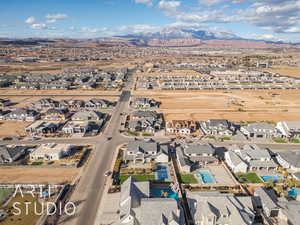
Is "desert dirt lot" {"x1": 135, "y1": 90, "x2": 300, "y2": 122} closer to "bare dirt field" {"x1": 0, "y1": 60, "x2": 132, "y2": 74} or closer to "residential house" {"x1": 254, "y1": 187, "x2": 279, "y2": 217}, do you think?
"residential house" {"x1": 254, "y1": 187, "x2": 279, "y2": 217}

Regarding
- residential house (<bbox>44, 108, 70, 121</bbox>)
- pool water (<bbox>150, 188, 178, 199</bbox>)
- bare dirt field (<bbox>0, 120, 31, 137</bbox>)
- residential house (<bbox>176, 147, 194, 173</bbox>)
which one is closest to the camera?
pool water (<bbox>150, 188, 178, 199</bbox>)

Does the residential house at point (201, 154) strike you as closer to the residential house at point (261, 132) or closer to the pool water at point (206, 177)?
the pool water at point (206, 177)

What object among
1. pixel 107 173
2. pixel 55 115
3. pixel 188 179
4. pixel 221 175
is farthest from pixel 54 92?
pixel 221 175

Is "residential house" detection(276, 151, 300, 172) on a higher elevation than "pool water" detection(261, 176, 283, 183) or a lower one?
higher

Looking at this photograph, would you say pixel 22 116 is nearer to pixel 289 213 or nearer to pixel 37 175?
pixel 37 175

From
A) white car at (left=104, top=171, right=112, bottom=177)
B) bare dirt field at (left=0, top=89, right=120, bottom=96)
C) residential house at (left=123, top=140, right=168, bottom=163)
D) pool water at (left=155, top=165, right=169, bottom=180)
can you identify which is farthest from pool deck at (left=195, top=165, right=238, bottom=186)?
bare dirt field at (left=0, top=89, right=120, bottom=96)

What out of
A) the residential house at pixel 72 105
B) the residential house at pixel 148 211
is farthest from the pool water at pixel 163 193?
the residential house at pixel 72 105

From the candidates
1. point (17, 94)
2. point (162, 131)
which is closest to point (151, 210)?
point (162, 131)
